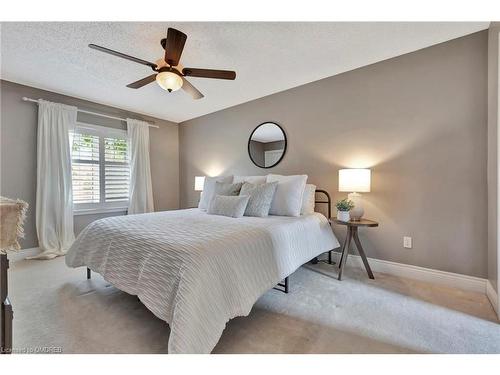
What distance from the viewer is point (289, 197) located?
277cm

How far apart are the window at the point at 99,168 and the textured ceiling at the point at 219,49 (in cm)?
80

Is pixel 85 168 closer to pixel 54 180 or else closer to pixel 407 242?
pixel 54 180

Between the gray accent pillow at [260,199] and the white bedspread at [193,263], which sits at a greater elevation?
the gray accent pillow at [260,199]

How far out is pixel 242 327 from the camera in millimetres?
1680

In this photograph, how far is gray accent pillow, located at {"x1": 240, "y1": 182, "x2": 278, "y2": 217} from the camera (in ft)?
8.89

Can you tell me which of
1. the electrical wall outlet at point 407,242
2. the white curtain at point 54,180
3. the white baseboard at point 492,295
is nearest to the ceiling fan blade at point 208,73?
the electrical wall outlet at point 407,242

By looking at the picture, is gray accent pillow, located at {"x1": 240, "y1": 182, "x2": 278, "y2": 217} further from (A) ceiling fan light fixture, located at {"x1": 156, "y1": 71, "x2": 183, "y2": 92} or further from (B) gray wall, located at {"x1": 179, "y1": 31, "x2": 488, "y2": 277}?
(A) ceiling fan light fixture, located at {"x1": 156, "y1": 71, "x2": 183, "y2": 92}

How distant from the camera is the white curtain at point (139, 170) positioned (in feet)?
14.0

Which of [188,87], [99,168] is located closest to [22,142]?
[99,168]

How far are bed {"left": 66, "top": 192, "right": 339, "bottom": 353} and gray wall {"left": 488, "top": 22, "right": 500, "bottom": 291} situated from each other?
1514mm

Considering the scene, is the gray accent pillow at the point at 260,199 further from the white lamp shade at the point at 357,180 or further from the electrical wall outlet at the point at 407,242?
the electrical wall outlet at the point at 407,242

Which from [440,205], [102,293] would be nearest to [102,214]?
[102,293]

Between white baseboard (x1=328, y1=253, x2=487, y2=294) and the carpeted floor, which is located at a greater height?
white baseboard (x1=328, y1=253, x2=487, y2=294)

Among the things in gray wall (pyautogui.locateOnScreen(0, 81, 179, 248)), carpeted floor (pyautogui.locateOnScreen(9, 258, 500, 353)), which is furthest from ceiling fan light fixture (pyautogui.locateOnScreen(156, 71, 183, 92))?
gray wall (pyautogui.locateOnScreen(0, 81, 179, 248))
